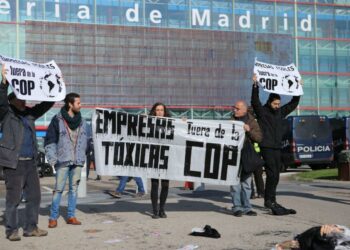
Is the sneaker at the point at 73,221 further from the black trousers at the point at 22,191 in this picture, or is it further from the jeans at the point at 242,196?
the jeans at the point at 242,196

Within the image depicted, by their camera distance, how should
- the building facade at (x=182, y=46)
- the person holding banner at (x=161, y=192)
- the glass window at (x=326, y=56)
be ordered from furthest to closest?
the glass window at (x=326, y=56) → the building facade at (x=182, y=46) → the person holding banner at (x=161, y=192)

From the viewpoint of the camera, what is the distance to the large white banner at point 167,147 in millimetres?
8977

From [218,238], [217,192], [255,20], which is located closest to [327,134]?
[217,192]

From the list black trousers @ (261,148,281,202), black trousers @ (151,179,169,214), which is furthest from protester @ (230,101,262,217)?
black trousers @ (151,179,169,214)

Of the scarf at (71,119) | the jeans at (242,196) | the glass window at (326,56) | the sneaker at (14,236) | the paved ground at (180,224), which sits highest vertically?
the glass window at (326,56)

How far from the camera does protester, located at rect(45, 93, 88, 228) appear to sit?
26.6 feet

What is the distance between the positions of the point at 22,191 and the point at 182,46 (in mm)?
53193

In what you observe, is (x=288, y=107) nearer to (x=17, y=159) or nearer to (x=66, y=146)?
(x=66, y=146)

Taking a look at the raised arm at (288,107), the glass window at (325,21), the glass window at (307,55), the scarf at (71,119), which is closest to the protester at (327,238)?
the scarf at (71,119)

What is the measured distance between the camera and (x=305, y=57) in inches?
2522

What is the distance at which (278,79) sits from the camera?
31.4 feet

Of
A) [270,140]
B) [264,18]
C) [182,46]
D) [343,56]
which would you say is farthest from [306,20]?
[270,140]

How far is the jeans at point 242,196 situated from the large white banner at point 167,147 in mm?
112

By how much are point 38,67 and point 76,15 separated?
50428 millimetres
